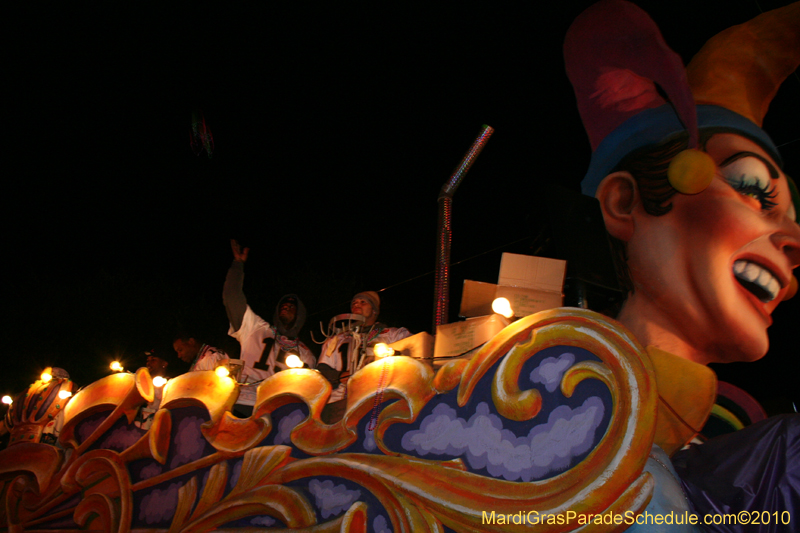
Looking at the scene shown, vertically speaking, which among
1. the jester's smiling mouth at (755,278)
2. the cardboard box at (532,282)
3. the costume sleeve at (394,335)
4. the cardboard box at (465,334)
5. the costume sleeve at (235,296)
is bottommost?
the cardboard box at (465,334)

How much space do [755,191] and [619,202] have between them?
710 mm

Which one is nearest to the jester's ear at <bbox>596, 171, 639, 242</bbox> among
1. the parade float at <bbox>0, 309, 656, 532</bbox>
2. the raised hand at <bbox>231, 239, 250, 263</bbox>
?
the parade float at <bbox>0, 309, 656, 532</bbox>

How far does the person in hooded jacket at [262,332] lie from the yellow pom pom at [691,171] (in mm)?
3487

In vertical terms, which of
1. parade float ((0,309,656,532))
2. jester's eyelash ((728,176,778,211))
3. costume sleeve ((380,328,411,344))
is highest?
costume sleeve ((380,328,411,344))

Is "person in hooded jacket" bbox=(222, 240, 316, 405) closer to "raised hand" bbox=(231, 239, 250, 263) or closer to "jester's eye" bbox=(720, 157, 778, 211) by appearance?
"raised hand" bbox=(231, 239, 250, 263)

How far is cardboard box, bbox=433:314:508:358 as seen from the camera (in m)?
3.14

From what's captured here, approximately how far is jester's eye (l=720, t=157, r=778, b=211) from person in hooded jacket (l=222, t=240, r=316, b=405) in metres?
3.69

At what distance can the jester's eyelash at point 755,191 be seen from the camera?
10.7 ft

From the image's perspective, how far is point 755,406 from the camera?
352 cm

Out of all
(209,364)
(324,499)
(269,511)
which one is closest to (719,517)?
(324,499)

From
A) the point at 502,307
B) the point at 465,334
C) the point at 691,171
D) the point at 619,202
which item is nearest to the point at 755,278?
the point at 691,171

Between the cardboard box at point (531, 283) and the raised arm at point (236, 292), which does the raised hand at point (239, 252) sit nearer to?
the raised arm at point (236, 292)

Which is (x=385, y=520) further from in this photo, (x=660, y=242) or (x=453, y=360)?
(x=660, y=242)

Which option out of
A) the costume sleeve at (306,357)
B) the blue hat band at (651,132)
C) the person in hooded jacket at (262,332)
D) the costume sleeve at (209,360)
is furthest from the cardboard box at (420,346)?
the costume sleeve at (209,360)
